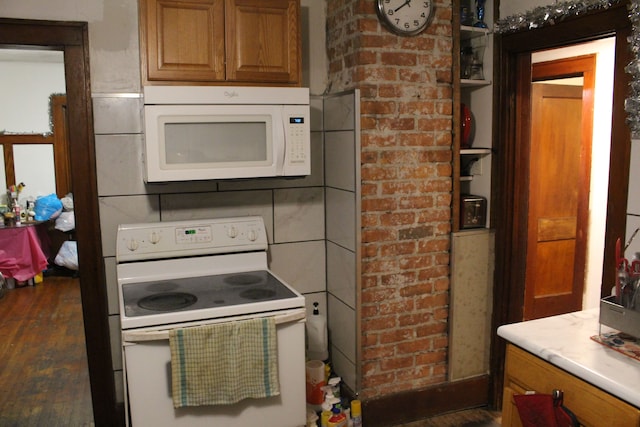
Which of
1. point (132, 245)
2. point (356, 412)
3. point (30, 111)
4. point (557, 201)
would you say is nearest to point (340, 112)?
point (132, 245)

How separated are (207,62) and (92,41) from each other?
0.56 meters

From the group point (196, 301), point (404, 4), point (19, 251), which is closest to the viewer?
point (196, 301)

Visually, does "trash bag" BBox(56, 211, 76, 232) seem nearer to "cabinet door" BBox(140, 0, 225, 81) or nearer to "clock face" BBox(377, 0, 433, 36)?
"cabinet door" BBox(140, 0, 225, 81)

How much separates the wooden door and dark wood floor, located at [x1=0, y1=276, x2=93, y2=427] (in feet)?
9.16

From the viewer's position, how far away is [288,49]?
2352 mm

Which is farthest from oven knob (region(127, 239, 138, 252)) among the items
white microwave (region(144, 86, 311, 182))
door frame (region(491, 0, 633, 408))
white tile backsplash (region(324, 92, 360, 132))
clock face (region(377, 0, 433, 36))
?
door frame (region(491, 0, 633, 408))

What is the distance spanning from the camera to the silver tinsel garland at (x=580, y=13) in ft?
6.27

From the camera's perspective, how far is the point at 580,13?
7.23 ft

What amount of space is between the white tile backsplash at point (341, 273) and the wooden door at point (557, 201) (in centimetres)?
141

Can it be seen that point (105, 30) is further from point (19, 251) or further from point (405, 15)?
point (19, 251)

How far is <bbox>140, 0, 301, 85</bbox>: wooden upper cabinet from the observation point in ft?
7.12

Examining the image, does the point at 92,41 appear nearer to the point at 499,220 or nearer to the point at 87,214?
the point at 87,214

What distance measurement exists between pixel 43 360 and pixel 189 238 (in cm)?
187

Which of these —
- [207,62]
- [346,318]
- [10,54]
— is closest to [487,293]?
[346,318]
